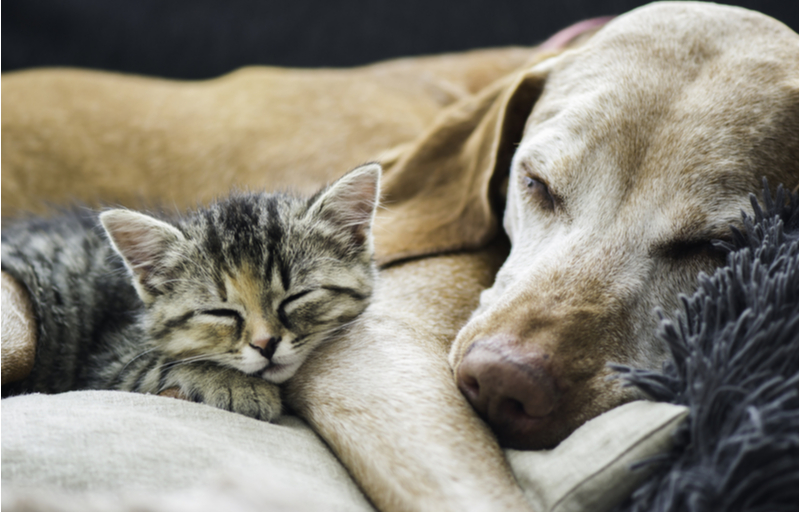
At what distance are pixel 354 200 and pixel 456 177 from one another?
609mm

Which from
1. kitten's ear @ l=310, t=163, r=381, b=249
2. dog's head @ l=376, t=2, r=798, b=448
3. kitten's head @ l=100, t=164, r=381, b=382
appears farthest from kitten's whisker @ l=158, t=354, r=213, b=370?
dog's head @ l=376, t=2, r=798, b=448

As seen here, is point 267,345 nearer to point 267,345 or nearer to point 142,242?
point 267,345

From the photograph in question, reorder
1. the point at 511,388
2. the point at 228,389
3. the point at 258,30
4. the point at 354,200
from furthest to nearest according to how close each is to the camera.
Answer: the point at 258,30, the point at 354,200, the point at 228,389, the point at 511,388

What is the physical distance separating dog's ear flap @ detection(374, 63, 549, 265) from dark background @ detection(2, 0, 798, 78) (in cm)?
131

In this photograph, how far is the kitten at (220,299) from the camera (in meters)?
1.37

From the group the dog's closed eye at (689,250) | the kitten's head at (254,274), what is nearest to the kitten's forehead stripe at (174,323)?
the kitten's head at (254,274)

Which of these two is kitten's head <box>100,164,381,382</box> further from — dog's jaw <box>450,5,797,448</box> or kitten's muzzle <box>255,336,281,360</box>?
dog's jaw <box>450,5,797,448</box>

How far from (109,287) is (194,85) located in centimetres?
154

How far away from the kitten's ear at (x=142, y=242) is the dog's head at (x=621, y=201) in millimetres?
724

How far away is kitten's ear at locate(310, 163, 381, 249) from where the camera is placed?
150cm

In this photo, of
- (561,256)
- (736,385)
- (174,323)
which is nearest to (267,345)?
(174,323)

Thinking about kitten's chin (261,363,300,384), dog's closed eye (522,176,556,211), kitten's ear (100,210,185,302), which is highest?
dog's closed eye (522,176,556,211)

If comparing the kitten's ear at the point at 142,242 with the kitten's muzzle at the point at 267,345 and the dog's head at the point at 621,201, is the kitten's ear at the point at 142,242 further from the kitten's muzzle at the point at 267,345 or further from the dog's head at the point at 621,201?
the dog's head at the point at 621,201

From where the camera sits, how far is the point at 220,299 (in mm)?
1410
